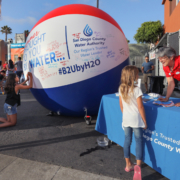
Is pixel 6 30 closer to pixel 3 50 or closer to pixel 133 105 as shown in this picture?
pixel 3 50

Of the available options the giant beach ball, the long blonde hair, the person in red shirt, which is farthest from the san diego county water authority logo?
the long blonde hair

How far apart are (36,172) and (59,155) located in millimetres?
484

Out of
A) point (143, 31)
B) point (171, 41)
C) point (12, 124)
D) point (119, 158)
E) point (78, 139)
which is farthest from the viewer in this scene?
point (143, 31)

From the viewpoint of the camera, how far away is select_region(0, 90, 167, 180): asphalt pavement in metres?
2.18

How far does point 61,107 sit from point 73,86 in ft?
2.31

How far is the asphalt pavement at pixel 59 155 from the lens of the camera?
218cm

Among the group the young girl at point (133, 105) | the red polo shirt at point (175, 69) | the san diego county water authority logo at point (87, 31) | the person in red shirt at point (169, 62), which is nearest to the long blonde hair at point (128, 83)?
the young girl at point (133, 105)

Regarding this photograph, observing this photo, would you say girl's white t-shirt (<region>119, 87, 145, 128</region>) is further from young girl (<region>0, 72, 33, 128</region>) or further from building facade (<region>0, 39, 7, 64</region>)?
building facade (<region>0, 39, 7, 64</region>)

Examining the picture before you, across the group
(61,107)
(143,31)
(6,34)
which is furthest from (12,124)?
(6,34)

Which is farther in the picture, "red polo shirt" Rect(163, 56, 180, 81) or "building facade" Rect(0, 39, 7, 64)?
"building facade" Rect(0, 39, 7, 64)

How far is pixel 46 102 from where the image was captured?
4055 millimetres

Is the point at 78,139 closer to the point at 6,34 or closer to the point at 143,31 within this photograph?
the point at 143,31

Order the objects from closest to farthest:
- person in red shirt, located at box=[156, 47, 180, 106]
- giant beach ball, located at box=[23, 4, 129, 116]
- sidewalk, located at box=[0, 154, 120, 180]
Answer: sidewalk, located at box=[0, 154, 120, 180] < person in red shirt, located at box=[156, 47, 180, 106] < giant beach ball, located at box=[23, 4, 129, 116]

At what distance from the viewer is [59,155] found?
2.65 meters
